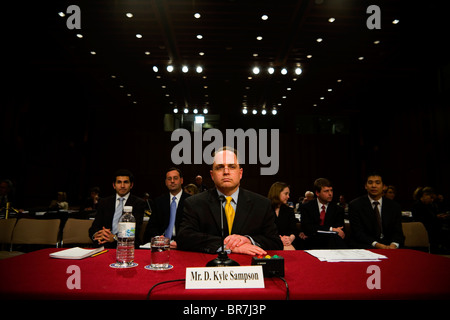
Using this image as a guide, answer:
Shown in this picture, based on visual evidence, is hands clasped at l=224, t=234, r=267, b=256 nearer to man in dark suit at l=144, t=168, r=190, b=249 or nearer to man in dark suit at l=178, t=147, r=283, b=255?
man in dark suit at l=178, t=147, r=283, b=255

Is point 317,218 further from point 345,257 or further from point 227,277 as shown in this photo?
point 227,277

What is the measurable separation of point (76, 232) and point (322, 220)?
2.97 m

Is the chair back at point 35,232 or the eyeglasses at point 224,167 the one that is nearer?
the eyeglasses at point 224,167

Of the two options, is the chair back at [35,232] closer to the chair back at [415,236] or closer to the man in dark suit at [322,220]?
the man in dark suit at [322,220]

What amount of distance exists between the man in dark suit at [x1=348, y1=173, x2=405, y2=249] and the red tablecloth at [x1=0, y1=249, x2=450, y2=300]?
1455mm

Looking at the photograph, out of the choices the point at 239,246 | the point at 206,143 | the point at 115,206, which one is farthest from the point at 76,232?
the point at 206,143

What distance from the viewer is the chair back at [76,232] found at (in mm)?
3217

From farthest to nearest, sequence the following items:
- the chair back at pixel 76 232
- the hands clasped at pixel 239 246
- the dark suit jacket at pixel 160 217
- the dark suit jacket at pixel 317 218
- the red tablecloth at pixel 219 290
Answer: the dark suit jacket at pixel 317 218
the dark suit jacket at pixel 160 217
the chair back at pixel 76 232
the hands clasped at pixel 239 246
the red tablecloth at pixel 219 290

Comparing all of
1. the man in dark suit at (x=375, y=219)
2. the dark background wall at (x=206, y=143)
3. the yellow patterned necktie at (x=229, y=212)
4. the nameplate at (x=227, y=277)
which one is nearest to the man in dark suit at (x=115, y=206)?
the yellow patterned necktie at (x=229, y=212)

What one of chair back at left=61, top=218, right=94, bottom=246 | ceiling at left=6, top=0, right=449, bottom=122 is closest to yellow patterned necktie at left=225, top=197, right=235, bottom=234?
chair back at left=61, top=218, right=94, bottom=246

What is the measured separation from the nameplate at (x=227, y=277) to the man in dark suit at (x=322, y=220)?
2.76m

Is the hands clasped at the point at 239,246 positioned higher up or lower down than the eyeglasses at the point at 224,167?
lower down

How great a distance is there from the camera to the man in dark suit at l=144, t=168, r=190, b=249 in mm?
3359
